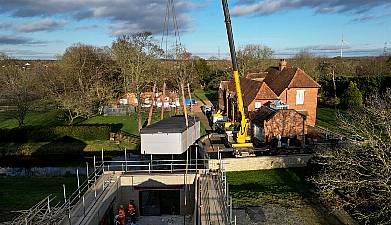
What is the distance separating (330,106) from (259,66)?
48.3ft

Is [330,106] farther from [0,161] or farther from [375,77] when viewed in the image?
[0,161]

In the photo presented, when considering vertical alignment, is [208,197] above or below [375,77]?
below

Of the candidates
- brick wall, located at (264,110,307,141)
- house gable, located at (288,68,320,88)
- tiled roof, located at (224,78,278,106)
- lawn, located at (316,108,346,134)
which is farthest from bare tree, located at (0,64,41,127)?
lawn, located at (316,108,346,134)

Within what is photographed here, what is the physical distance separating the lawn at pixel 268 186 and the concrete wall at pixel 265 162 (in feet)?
1.24

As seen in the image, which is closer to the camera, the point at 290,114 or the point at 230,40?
the point at 230,40

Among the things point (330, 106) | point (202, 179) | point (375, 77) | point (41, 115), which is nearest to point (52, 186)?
point (202, 179)

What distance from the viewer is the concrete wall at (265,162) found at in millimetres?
21156

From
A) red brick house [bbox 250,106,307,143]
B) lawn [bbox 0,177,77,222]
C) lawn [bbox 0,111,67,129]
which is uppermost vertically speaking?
red brick house [bbox 250,106,307,143]

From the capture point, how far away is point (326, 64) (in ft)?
192

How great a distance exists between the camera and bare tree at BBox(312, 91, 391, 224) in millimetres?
12680

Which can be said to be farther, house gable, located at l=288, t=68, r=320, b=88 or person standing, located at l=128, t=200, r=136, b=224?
house gable, located at l=288, t=68, r=320, b=88

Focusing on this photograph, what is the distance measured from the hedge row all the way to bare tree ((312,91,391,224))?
67.8 ft

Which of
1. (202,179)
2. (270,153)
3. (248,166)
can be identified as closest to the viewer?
(202,179)

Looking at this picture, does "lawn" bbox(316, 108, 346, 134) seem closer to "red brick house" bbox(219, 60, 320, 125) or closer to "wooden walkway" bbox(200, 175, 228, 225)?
"red brick house" bbox(219, 60, 320, 125)
